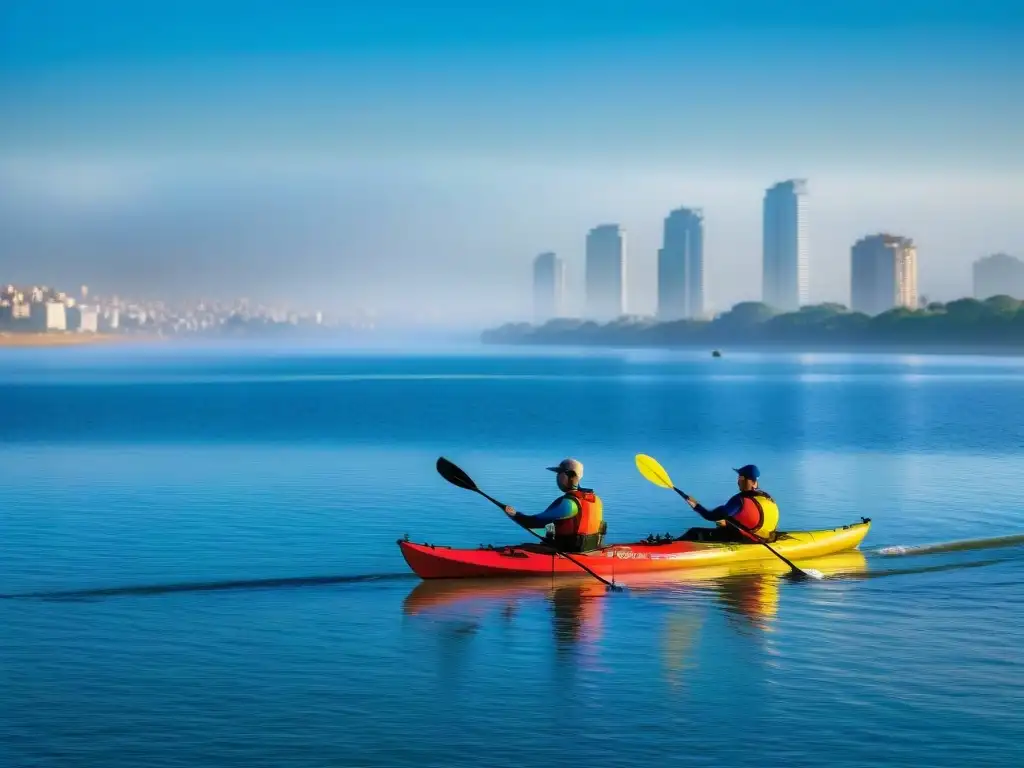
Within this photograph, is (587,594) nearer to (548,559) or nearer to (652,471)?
(548,559)

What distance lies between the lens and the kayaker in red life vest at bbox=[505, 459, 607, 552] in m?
22.9

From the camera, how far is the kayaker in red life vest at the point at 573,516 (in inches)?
900

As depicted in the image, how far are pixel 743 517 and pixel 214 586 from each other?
9.02m

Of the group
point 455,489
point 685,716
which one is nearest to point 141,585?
point 685,716

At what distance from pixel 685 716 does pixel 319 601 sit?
27.6 ft

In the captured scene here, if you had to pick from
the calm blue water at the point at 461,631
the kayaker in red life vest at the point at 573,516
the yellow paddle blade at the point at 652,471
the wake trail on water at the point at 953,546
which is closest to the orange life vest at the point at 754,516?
the calm blue water at the point at 461,631

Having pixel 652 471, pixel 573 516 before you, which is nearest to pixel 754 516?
pixel 652 471

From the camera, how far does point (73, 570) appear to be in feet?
82.8

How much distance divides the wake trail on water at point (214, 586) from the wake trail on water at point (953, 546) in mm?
9312

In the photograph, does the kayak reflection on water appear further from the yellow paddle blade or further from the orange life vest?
the yellow paddle blade

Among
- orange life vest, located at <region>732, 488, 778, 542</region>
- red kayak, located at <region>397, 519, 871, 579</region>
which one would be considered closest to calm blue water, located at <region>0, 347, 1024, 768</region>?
red kayak, located at <region>397, 519, 871, 579</region>

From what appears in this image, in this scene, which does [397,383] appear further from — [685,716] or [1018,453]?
[685,716]

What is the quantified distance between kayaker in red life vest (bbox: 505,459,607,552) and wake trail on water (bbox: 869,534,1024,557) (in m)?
6.90

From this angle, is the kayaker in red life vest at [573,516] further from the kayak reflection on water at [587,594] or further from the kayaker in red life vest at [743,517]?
the kayaker in red life vest at [743,517]
